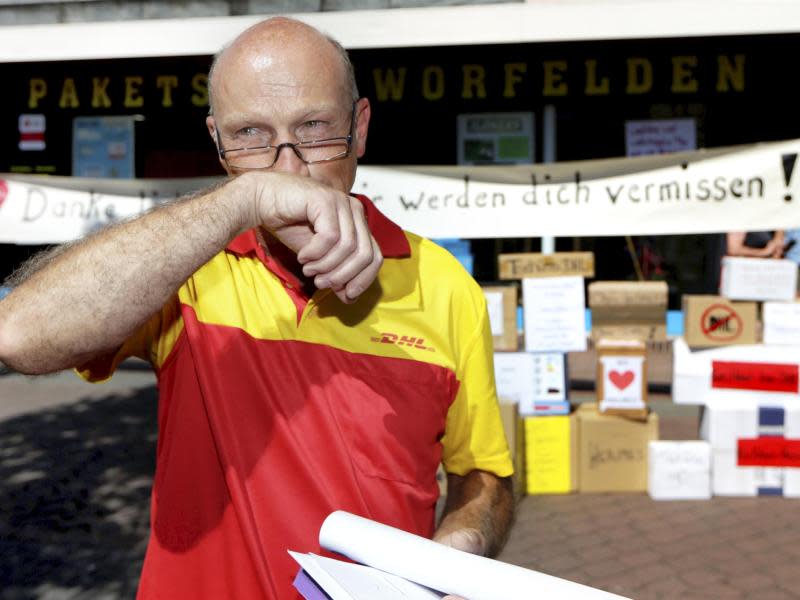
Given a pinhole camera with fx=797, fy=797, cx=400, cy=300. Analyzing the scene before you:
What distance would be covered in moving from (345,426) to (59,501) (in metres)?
5.03

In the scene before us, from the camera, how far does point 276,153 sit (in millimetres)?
1511

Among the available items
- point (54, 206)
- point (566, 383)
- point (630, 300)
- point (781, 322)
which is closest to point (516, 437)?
point (566, 383)

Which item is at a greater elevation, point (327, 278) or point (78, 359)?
point (327, 278)

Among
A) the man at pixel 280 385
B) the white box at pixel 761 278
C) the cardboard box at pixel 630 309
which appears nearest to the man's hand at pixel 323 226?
the man at pixel 280 385

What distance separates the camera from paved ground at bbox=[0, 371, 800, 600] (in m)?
4.46

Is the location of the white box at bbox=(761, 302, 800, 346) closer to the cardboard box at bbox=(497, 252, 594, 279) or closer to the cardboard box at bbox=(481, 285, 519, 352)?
the cardboard box at bbox=(497, 252, 594, 279)

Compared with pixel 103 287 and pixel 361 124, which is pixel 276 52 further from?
pixel 103 287

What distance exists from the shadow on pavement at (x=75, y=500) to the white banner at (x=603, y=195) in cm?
242

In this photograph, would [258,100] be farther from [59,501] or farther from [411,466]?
[59,501]

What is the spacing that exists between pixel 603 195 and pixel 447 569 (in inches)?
199

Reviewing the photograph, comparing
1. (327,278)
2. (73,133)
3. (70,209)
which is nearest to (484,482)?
(327,278)

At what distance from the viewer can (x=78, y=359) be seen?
46.2 inches

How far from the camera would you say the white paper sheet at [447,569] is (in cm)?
94

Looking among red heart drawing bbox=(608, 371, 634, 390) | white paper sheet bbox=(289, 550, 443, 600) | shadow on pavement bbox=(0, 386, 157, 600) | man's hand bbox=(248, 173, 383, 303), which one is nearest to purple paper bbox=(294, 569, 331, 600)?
white paper sheet bbox=(289, 550, 443, 600)
